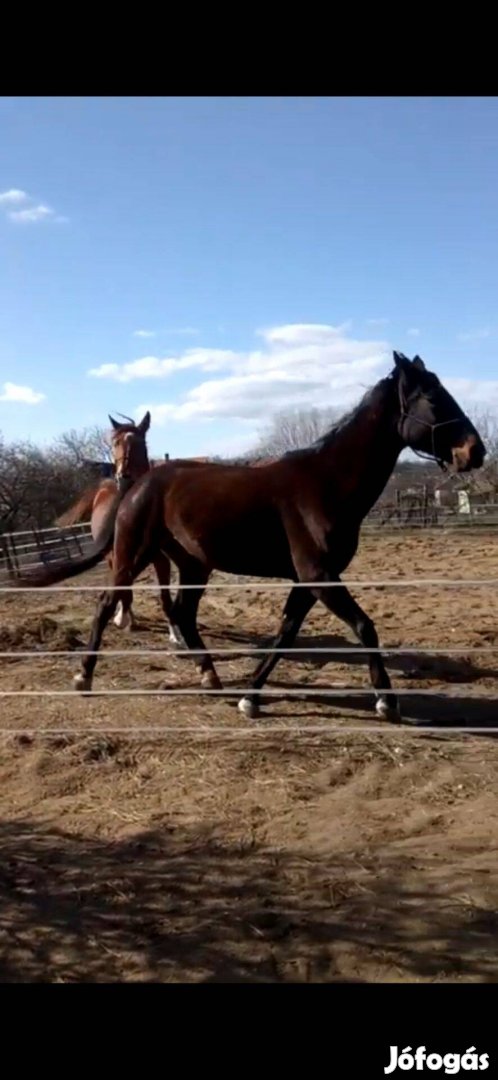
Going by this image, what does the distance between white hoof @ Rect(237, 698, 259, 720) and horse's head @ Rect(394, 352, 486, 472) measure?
6.53 ft

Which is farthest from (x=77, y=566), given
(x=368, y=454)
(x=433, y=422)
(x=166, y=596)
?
(x=433, y=422)

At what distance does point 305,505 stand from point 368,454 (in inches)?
21.4

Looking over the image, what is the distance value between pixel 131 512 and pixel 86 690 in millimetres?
1352

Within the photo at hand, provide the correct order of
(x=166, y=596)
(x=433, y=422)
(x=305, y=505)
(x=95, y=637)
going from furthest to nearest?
(x=166, y=596) → (x=95, y=637) → (x=305, y=505) → (x=433, y=422)

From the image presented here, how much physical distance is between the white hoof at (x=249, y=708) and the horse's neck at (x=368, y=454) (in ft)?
4.72

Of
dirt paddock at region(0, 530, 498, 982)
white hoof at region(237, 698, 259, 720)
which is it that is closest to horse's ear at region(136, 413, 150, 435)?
dirt paddock at region(0, 530, 498, 982)

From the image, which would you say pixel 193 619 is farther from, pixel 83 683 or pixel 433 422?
pixel 433 422

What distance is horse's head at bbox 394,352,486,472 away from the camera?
18.9 ft

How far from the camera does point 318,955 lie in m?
3.15

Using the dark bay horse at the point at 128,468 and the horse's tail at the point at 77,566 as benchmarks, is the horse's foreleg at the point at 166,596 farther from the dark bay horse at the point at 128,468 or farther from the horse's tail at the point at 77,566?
the horse's tail at the point at 77,566

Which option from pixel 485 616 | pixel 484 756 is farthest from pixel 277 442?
pixel 484 756

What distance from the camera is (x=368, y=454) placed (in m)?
5.98

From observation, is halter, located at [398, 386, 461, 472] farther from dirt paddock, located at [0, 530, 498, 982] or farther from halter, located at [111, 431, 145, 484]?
halter, located at [111, 431, 145, 484]
